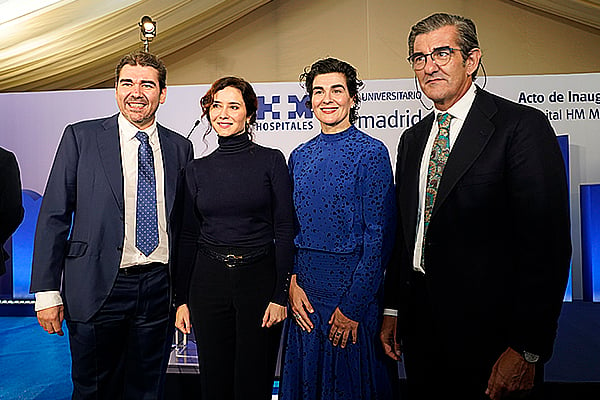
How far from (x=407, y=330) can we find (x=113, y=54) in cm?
299

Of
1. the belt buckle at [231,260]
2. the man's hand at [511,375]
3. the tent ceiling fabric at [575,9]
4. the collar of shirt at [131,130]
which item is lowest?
the man's hand at [511,375]

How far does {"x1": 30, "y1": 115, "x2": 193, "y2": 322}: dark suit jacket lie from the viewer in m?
2.22

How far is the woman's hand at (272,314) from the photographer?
221 cm

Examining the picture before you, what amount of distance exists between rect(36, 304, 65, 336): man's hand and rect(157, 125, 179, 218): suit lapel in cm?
60

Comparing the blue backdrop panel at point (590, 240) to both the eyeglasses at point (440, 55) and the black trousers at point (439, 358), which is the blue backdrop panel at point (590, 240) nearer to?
the black trousers at point (439, 358)

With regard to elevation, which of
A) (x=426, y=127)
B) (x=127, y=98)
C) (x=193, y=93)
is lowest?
(x=426, y=127)

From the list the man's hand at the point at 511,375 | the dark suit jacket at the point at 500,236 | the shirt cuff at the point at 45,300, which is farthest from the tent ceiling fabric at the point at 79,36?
the man's hand at the point at 511,375

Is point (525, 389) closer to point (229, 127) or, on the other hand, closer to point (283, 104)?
point (229, 127)

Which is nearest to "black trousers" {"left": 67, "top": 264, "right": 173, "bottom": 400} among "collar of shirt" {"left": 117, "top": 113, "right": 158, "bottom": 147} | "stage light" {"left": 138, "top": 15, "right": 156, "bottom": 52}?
"collar of shirt" {"left": 117, "top": 113, "right": 158, "bottom": 147}

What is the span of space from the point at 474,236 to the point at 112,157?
4.86 feet

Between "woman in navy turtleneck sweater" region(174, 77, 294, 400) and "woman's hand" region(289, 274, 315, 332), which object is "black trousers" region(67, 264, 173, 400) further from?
"woman's hand" region(289, 274, 315, 332)

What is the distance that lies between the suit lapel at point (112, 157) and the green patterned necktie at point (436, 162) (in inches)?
48.6

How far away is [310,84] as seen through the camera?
2.33 meters

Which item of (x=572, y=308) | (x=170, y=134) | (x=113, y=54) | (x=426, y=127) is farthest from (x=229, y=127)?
(x=572, y=308)
